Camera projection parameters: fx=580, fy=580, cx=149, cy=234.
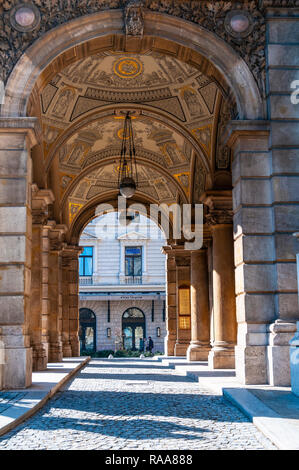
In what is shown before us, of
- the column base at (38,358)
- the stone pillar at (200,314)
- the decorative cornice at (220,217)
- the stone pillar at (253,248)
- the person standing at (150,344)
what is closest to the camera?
the stone pillar at (253,248)

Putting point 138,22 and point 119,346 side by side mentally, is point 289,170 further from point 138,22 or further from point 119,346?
point 119,346

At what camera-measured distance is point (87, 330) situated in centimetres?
3562

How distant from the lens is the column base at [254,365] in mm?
9547

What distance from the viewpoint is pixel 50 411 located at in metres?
7.65

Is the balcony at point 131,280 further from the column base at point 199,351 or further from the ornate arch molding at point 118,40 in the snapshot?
the ornate arch molding at point 118,40

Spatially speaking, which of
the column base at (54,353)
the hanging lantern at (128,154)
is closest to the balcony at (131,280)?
the hanging lantern at (128,154)

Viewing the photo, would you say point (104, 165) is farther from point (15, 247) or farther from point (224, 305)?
point (15, 247)

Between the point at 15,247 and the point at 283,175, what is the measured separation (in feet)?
15.5

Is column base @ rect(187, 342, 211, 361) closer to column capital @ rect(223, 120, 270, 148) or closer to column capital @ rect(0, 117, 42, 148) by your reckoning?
column capital @ rect(223, 120, 270, 148)

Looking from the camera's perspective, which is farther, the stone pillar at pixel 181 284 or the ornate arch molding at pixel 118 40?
the stone pillar at pixel 181 284

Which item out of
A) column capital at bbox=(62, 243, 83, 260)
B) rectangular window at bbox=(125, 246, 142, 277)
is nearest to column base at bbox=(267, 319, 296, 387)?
column capital at bbox=(62, 243, 83, 260)

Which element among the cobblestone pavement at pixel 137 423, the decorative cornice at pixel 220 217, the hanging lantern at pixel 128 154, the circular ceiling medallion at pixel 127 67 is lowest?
the cobblestone pavement at pixel 137 423

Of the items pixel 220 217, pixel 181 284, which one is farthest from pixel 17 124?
pixel 181 284

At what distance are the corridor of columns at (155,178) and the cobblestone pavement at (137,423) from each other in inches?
53.8
